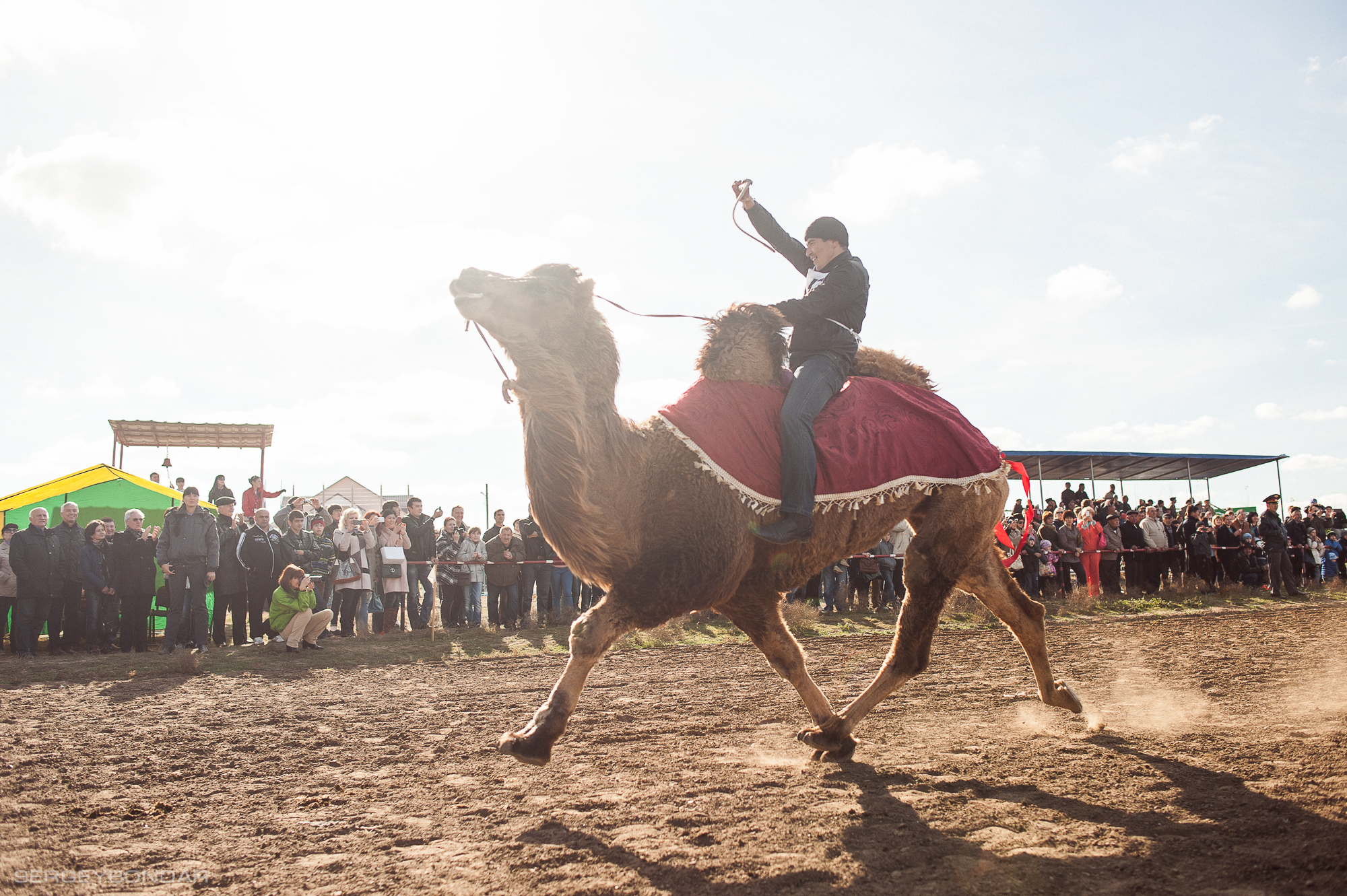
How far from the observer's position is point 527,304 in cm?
415

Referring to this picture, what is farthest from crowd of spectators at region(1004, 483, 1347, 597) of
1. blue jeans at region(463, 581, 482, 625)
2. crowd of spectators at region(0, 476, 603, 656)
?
blue jeans at region(463, 581, 482, 625)

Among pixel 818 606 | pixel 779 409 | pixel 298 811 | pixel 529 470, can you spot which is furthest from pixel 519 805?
pixel 818 606

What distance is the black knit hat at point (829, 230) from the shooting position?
5.38 meters

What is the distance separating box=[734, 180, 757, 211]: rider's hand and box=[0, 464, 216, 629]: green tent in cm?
1334

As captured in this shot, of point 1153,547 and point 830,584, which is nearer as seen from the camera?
point 830,584

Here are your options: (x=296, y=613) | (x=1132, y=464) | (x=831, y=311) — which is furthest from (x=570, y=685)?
(x=1132, y=464)

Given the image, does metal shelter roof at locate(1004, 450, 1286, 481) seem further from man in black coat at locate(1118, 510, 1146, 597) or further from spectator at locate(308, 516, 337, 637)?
spectator at locate(308, 516, 337, 637)

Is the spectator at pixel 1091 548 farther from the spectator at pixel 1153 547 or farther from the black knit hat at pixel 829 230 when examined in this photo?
the black knit hat at pixel 829 230

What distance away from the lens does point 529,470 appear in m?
4.14

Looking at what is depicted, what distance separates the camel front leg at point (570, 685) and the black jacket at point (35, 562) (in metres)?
11.1

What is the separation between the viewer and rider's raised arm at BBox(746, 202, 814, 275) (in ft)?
18.8

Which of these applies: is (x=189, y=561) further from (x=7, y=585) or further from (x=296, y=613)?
(x=7, y=585)

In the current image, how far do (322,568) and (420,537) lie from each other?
177 centimetres

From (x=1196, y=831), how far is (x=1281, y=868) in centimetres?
47
